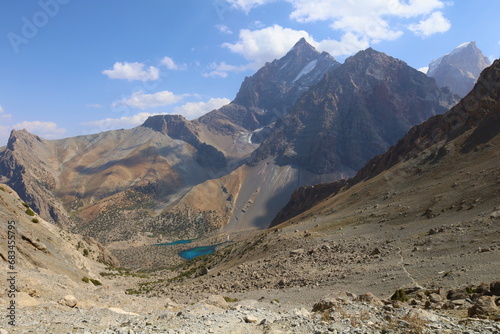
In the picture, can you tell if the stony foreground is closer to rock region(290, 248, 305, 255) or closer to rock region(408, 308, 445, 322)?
rock region(408, 308, 445, 322)

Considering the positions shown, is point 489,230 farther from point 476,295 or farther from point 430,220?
point 476,295

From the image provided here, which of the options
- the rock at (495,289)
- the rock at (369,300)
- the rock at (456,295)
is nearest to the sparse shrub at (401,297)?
the rock at (369,300)

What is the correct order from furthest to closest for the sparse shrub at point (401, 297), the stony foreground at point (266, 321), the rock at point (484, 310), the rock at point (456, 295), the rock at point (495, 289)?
the sparse shrub at point (401, 297), the rock at point (456, 295), the rock at point (495, 289), the rock at point (484, 310), the stony foreground at point (266, 321)

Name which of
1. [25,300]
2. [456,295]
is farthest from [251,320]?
[25,300]

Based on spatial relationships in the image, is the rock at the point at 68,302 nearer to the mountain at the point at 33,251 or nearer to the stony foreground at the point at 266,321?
the stony foreground at the point at 266,321

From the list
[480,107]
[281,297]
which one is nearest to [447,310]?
[281,297]

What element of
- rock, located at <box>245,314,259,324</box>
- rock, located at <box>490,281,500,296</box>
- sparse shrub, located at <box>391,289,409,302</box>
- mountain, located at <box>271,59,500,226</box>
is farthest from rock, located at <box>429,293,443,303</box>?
A: mountain, located at <box>271,59,500,226</box>

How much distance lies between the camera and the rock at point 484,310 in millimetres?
13189

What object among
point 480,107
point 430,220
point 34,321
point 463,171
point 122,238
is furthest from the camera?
point 122,238

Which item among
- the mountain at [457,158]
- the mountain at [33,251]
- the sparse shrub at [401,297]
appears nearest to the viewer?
the sparse shrub at [401,297]

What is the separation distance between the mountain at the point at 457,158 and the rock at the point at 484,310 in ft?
92.5

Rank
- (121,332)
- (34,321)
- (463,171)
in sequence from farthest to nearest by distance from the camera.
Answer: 1. (463,171)
2. (34,321)
3. (121,332)

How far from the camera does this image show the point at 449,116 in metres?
87.9

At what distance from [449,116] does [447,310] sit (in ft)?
287
